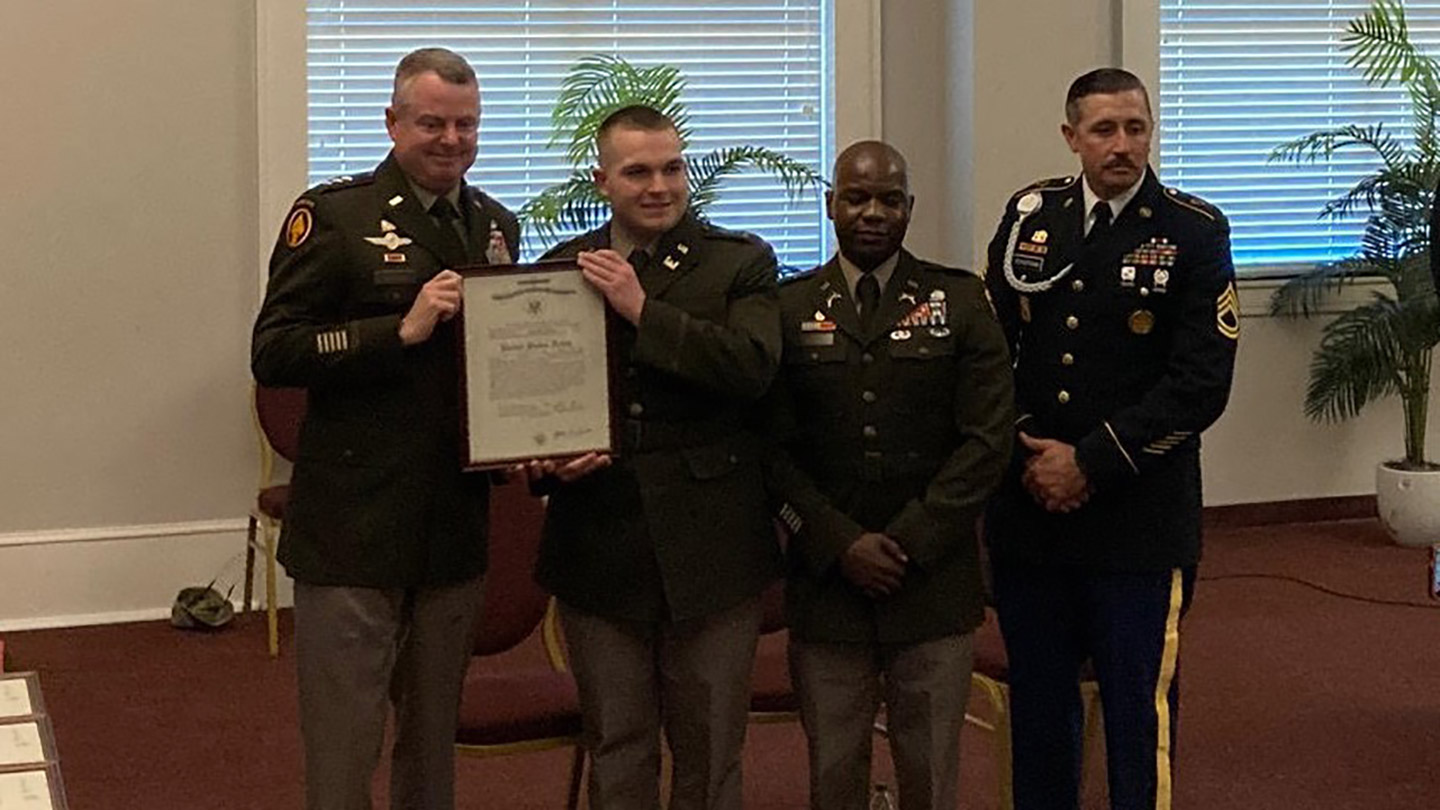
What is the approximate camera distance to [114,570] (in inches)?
244

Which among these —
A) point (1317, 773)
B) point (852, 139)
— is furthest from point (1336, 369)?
point (1317, 773)

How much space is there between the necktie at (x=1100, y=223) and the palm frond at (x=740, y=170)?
2.86m

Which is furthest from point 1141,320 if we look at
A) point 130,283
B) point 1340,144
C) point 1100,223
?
point 1340,144

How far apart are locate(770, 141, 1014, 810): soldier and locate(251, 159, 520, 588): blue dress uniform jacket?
570 mm

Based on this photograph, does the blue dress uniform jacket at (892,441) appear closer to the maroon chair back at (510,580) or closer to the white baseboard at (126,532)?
the maroon chair back at (510,580)

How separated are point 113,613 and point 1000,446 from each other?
3907 millimetres

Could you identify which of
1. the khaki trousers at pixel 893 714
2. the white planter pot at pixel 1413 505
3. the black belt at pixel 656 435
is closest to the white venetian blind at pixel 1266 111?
the white planter pot at pixel 1413 505

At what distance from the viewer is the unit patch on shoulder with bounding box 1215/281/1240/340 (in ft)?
11.0

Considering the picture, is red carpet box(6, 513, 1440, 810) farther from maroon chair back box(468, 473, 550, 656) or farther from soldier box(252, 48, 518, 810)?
soldier box(252, 48, 518, 810)

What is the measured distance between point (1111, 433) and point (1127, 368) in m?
0.14

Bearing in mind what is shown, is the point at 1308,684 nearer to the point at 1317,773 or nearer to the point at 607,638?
the point at 1317,773

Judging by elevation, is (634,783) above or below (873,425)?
below

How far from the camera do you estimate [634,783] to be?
3.19 m

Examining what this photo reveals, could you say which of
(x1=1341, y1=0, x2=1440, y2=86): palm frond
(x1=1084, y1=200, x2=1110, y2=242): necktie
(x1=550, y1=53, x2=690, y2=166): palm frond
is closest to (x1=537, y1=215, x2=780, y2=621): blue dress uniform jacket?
(x1=1084, y1=200, x2=1110, y2=242): necktie
